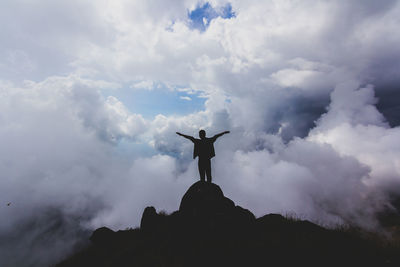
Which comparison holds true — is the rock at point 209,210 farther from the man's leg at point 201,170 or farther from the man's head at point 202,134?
the man's head at point 202,134

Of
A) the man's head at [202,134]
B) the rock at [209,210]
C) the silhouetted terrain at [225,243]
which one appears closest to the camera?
the silhouetted terrain at [225,243]

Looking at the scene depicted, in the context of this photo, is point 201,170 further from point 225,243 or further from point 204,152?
point 225,243

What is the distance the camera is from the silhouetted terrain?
344 inches

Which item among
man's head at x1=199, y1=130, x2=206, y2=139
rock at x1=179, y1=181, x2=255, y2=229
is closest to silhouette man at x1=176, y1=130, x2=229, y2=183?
man's head at x1=199, y1=130, x2=206, y2=139

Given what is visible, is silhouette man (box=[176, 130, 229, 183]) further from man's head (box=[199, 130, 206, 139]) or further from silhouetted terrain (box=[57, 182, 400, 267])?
silhouetted terrain (box=[57, 182, 400, 267])

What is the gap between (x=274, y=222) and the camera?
1320cm

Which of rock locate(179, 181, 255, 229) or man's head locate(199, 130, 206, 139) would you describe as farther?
man's head locate(199, 130, 206, 139)

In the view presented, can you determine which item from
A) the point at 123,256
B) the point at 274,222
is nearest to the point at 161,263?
the point at 123,256

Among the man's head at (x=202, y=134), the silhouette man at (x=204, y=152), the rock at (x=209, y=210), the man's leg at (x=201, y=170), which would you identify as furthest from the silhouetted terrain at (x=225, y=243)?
the man's head at (x=202, y=134)

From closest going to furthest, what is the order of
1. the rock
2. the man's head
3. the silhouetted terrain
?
the silhouetted terrain < the rock < the man's head

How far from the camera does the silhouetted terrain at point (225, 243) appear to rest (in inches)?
344

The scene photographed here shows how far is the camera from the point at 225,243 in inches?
428

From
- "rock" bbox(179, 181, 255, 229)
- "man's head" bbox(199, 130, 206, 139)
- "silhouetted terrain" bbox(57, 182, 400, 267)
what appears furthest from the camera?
"man's head" bbox(199, 130, 206, 139)

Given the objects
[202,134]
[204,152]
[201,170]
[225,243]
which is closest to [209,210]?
[225,243]
